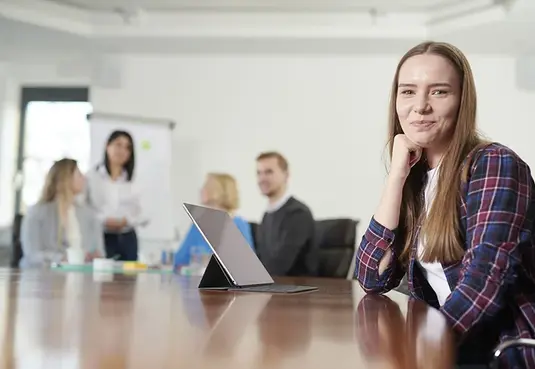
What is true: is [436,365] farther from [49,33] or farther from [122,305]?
[49,33]

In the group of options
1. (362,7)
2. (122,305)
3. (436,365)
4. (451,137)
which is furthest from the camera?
(362,7)

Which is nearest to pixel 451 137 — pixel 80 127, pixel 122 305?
pixel 122 305

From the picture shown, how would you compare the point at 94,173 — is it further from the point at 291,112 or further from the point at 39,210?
the point at 291,112

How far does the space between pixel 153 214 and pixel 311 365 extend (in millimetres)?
4545

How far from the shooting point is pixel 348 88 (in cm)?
541

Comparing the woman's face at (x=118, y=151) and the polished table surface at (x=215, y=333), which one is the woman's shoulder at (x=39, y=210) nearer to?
the woman's face at (x=118, y=151)

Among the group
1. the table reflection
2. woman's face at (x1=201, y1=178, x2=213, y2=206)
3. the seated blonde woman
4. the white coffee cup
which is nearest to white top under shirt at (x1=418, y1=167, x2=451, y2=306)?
the table reflection

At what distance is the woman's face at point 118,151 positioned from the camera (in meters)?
4.99

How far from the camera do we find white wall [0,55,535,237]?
5324 millimetres

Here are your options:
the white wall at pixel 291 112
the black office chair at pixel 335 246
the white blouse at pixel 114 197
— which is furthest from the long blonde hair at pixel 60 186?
the black office chair at pixel 335 246

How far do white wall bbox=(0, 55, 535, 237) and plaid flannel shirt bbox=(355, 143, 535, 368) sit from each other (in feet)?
13.5

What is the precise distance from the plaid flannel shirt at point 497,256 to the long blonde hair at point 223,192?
3.40 metres

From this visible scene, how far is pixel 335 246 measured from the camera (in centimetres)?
397

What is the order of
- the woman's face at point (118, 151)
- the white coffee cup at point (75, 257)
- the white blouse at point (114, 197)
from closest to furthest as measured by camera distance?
the white coffee cup at point (75, 257) < the white blouse at point (114, 197) < the woman's face at point (118, 151)
